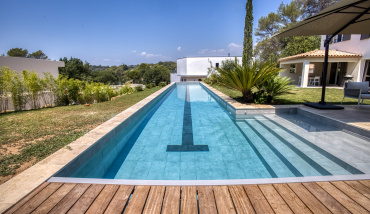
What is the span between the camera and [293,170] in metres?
2.80

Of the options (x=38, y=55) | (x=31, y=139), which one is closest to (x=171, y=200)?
(x=31, y=139)

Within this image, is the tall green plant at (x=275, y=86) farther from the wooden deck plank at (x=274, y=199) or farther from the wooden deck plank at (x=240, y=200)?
the wooden deck plank at (x=240, y=200)

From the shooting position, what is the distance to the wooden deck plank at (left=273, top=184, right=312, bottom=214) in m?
1.49

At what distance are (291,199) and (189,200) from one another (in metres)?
0.91

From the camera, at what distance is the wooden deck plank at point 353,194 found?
156 cm

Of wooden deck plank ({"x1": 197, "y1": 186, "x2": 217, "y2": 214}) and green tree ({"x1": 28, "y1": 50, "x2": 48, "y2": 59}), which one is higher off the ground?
green tree ({"x1": 28, "y1": 50, "x2": 48, "y2": 59})

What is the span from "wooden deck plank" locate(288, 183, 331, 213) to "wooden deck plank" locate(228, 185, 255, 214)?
489 mm

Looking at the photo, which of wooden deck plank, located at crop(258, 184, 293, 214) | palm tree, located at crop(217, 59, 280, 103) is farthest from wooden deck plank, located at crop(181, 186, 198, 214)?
palm tree, located at crop(217, 59, 280, 103)

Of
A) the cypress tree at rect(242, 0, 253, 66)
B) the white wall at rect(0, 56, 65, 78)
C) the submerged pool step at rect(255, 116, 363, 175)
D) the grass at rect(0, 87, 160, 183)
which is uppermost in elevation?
the cypress tree at rect(242, 0, 253, 66)

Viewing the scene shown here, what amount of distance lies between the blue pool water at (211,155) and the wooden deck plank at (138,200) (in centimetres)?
96

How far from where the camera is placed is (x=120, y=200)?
1635mm

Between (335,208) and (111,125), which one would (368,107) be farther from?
(111,125)

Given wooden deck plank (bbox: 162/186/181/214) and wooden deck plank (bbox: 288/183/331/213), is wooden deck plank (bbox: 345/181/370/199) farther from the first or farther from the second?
wooden deck plank (bbox: 162/186/181/214)

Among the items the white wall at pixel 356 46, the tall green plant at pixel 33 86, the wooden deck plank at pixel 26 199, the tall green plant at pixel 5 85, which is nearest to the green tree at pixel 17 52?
the tall green plant at pixel 33 86
